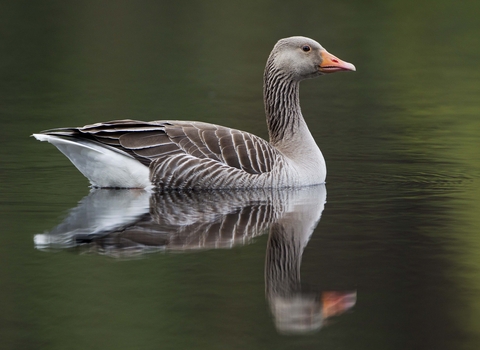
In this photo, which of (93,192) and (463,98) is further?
(463,98)

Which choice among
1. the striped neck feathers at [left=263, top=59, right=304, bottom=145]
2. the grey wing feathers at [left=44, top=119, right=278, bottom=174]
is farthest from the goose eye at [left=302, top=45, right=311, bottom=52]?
the grey wing feathers at [left=44, top=119, right=278, bottom=174]

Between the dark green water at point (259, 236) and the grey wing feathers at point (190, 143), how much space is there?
0.93m

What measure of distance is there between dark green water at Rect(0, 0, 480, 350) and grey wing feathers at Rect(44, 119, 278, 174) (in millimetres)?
925

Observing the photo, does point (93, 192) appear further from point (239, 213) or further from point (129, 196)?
point (239, 213)

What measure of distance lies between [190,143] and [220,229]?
249cm

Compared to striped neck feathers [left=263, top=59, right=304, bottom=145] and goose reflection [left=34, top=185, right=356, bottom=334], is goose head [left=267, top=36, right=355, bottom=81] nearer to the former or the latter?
striped neck feathers [left=263, top=59, right=304, bottom=145]

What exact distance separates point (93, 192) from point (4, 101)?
8.07 meters

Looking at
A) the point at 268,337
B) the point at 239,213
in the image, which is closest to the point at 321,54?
the point at 239,213

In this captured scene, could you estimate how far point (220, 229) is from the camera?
9.70m

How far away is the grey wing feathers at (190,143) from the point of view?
11656mm

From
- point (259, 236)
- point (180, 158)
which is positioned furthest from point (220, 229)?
point (180, 158)

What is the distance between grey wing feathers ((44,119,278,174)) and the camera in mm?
11656

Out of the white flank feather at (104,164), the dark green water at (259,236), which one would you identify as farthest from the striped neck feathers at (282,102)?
the white flank feather at (104,164)

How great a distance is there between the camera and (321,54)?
41.3ft
